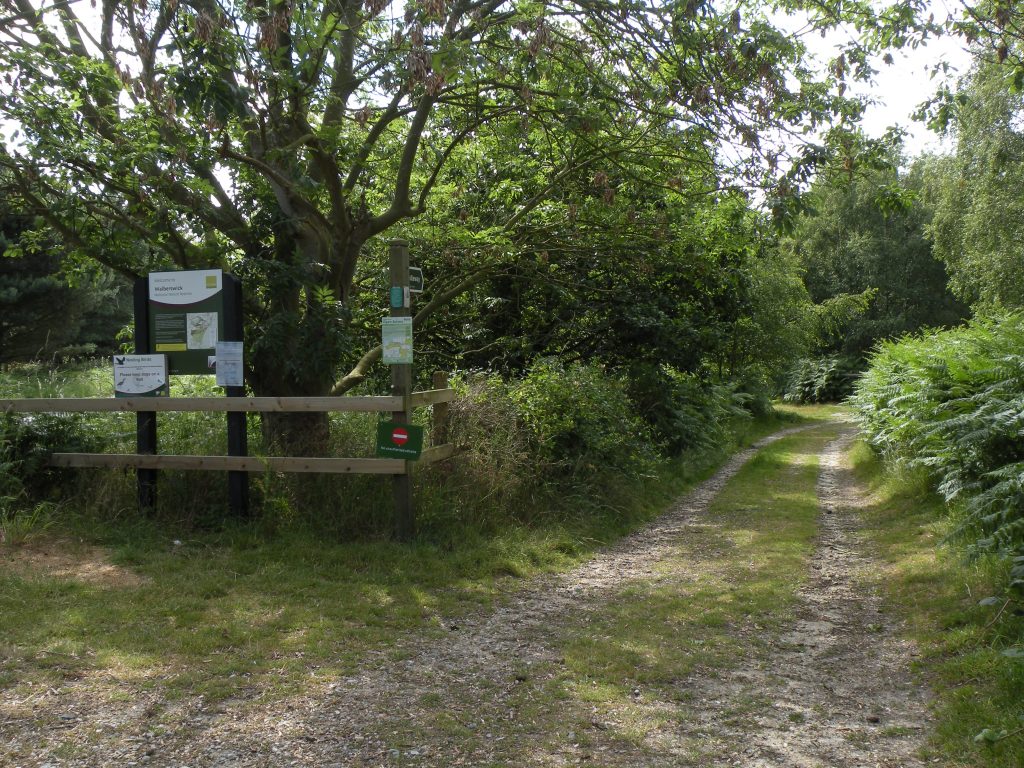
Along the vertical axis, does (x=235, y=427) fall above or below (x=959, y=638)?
above

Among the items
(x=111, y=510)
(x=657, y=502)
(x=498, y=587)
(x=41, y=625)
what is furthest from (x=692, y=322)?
(x=41, y=625)

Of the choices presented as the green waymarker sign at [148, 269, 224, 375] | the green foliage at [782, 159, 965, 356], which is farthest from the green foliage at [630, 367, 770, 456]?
the green foliage at [782, 159, 965, 356]

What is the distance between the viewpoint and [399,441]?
7559 millimetres

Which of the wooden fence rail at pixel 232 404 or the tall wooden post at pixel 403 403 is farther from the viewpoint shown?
the tall wooden post at pixel 403 403

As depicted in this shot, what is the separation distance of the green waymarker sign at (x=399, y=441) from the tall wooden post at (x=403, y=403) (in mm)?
114

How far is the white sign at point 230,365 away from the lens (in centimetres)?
793

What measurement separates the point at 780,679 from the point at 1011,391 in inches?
167

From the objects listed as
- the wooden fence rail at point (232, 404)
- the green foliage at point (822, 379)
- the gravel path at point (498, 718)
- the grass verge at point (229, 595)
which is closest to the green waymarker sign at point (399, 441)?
the wooden fence rail at point (232, 404)

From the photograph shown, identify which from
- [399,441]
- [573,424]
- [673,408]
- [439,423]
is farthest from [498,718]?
[673,408]

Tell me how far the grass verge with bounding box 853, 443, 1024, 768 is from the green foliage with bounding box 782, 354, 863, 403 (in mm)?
35495

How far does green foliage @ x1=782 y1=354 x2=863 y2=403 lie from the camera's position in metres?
42.8

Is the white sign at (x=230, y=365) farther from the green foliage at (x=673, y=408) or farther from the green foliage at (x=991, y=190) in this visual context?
the green foliage at (x=991, y=190)

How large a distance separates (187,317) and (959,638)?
6.97m

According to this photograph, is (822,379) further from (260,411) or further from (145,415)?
(145,415)
